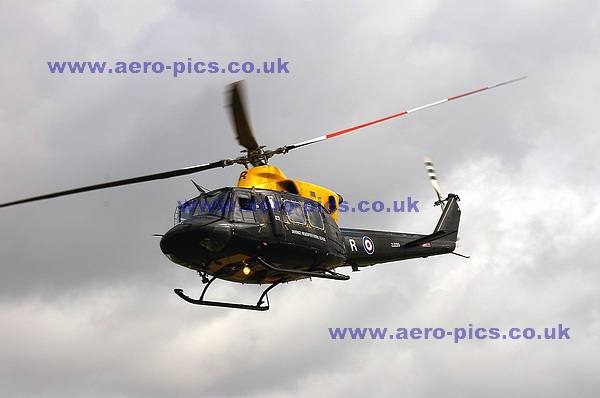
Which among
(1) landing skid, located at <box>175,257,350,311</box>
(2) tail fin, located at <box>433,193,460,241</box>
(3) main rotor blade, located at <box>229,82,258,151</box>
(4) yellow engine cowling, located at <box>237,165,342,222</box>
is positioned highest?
(2) tail fin, located at <box>433,193,460,241</box>

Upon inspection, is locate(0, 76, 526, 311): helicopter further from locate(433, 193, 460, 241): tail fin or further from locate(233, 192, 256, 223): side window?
locate(433, 193, 460, 241): tail fin

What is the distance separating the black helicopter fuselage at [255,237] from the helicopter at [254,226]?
3 centimetres

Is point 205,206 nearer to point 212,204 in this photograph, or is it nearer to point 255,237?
point 212,204

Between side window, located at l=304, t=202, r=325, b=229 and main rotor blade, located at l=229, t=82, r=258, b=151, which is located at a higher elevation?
main rotor blade, located at l=229, t=82, r=258, b=151

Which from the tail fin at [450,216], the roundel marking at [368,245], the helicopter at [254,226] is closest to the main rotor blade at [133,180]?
the helicopter at [254,226]

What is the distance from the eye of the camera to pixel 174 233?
1041 inches

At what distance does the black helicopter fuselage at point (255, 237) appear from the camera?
26.4m

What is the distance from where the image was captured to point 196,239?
2609cm

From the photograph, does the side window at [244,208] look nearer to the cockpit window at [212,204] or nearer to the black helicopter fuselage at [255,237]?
the black helicopter fuselage at [255,237]

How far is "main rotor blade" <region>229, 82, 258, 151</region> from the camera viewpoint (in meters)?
26.9

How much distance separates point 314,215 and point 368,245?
449 centimetres

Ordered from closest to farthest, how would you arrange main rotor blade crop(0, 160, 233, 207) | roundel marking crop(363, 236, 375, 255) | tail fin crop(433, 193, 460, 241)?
main rotor blade crop(0, 160, 233, 207) < roundel marking crop(363, 236, 375, 255) < tail fin crop(433, 193, 460, 241)

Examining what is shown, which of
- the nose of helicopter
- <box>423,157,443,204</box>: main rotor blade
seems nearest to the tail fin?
<box>423,157,443,204</box>: main rotor blade

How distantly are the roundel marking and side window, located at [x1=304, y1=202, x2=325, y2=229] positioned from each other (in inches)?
154
